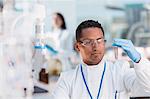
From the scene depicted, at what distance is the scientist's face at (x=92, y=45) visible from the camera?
1282 millimetres

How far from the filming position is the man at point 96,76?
1.29 m

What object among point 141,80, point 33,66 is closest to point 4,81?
point 33,66

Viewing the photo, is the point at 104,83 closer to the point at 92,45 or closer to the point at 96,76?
the point at 96,76

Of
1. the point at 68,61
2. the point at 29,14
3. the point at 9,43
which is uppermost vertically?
the point at 29,14

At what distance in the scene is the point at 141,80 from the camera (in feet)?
4.06

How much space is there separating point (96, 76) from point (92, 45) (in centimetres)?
13

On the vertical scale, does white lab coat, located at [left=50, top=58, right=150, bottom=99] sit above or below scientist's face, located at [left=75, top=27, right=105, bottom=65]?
below

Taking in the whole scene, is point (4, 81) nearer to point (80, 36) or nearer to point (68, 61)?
point (80, 36)

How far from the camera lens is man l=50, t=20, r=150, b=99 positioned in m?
1.29

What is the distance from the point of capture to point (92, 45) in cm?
129

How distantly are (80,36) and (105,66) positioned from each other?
145mm

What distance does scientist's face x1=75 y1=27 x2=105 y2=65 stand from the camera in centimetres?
128

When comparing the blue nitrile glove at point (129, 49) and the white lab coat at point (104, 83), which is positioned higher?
the blue nitrile glove at point (129, 49)

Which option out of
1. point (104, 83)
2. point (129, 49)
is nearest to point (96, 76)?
point (104, 83)
